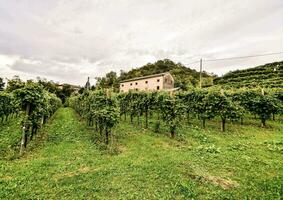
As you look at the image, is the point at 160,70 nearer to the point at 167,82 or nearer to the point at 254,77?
the point at 167,82

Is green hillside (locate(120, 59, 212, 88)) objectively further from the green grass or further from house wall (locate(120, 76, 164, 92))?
the green grass

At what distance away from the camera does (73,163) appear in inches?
316

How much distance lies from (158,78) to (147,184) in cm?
4633

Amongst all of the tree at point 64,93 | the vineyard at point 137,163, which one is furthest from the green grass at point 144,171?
the tree at point 64,93

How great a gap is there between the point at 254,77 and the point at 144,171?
42907 mm

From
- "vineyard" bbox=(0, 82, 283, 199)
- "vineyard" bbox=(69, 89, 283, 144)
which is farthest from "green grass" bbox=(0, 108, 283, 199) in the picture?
"vineyard" bbox=(69, 89, 283, 144)

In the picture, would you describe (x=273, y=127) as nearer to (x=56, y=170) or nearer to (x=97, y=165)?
(x=97, y=165)

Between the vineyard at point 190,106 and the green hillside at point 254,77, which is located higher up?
the green hillside at point 254,77

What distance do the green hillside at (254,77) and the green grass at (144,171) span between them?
2994 cm

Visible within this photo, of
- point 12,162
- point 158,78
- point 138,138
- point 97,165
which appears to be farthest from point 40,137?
point 158,78

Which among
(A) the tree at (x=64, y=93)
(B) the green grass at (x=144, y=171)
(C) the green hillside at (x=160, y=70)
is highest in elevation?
(C) the green hillside at (x=160, y=70)

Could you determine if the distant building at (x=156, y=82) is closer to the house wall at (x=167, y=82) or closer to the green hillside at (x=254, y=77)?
the house wall at (x=167, y=82)

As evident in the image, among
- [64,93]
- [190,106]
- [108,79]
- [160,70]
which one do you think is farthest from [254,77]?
[64,93]

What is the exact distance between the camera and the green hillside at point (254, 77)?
37.9 m
